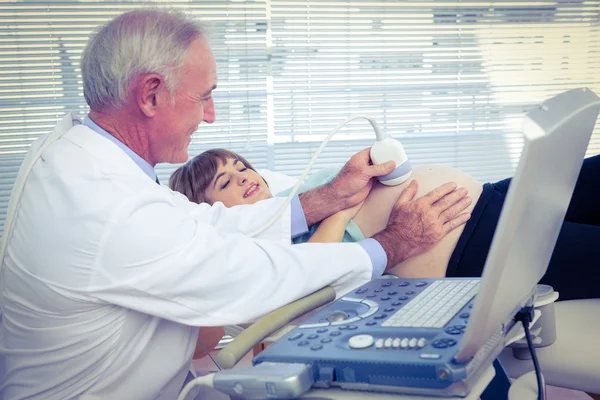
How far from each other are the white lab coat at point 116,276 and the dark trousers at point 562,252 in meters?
0.39

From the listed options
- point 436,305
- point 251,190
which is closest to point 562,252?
point 436,305

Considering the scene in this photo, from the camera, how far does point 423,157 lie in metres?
3.73

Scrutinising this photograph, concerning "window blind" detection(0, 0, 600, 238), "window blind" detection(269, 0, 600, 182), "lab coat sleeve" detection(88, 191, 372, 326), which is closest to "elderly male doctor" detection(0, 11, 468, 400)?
"lab coat sleeve" detection(88, 191, 372, 326)

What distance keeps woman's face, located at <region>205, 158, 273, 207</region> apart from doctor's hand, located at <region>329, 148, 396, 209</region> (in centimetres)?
30

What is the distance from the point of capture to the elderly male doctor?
104 centimetres

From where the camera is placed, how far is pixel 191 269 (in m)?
1.03

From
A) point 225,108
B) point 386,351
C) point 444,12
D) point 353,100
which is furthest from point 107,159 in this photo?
point 444,12

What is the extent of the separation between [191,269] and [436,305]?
38 centimetres

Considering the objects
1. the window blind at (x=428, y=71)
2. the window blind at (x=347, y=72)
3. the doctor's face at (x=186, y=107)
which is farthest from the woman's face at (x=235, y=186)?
the window blind at (x=428, y=71)

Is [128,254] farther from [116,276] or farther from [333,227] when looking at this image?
[333,227]

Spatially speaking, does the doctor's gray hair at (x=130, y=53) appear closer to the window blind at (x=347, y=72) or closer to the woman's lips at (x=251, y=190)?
the woman's lips at (x=251, y=190)

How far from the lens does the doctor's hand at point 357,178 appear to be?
5.13ft

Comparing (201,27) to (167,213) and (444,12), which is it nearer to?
(167,213)

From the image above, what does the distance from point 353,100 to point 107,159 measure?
2609 millimetres
